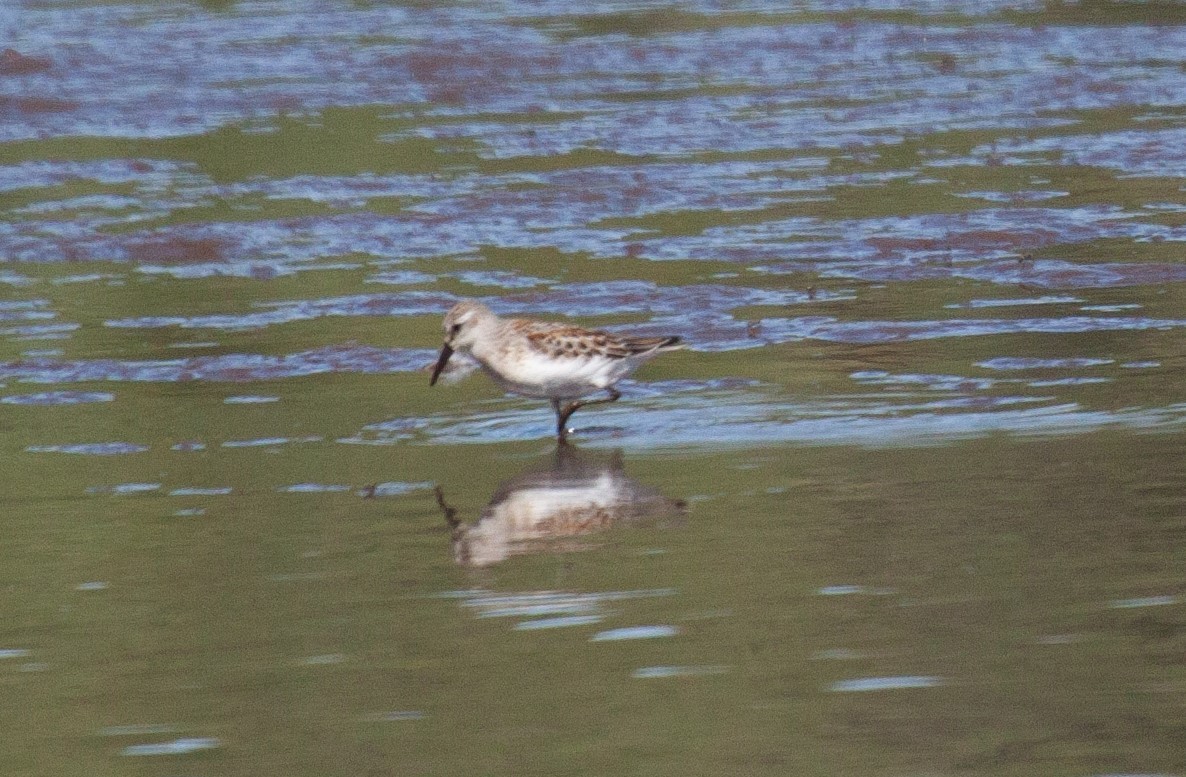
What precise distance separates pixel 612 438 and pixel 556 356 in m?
0.42

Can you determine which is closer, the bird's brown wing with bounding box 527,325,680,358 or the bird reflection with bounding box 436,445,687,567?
the bird reflection with bounding box 436,445,687,567

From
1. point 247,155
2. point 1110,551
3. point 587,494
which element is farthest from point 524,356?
point 247,155

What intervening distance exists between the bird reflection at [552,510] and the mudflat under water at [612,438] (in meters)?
0.03

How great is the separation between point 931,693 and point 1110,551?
145cm

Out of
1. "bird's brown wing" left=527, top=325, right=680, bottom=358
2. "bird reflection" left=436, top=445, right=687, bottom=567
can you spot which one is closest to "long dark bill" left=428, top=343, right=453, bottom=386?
"bird's brown wing" left=527, top=325, right=680, bottom=358

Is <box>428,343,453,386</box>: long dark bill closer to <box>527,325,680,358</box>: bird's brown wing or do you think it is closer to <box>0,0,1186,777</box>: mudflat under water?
<box>0,0,1186,777</box>: mudflat under water

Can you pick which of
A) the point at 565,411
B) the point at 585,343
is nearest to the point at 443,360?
the point at 565,411

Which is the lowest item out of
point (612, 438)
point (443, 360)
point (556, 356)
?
point (612, 438)

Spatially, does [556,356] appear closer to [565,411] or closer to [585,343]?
[585,343]

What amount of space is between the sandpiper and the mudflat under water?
216 millimetres

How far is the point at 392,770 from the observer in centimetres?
569

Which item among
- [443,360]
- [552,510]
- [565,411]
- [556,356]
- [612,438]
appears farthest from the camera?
[443,360]

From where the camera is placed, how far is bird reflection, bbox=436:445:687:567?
310 inches

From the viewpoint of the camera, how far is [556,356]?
9.89 m
